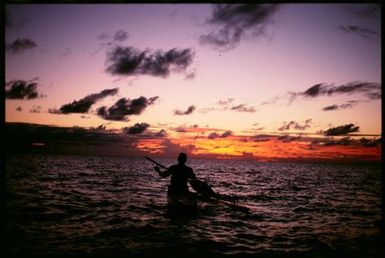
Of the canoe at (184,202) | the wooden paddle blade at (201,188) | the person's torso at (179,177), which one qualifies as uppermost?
the person's torso at (179,177)

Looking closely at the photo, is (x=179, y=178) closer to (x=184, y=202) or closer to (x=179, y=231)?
(x=184, y=202)

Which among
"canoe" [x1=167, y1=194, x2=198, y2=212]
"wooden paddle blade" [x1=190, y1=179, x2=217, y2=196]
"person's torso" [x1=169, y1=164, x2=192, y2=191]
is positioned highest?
"person's torso" [x1=169, y1=164, x2=192, y2=191]

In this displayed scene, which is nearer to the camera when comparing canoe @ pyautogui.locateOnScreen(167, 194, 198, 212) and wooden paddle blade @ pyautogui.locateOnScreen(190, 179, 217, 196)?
canoe @ pyautogui.locateOnScreen(167, 194, 198, 212)

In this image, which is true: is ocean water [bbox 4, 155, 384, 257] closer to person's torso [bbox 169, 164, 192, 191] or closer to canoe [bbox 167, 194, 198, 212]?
canoe [bbox 167, 194, 198, 212]

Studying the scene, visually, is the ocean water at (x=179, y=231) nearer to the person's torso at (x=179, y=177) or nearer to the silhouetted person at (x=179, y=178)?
the silhouetted person at (x=179, y=178)

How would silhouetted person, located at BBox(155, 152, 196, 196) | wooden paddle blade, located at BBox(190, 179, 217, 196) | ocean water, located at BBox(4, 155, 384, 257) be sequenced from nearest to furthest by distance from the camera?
ocean water, located at BBox(4, 155, 384, 257), silhouetted person, located at BBox(155, 152, 196, 196), wooden paddle blade, located at BBox(190, 179, 217, 196)

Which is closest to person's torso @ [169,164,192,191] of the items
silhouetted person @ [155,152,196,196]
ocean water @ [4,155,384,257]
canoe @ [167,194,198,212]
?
silhouetted person @ [155,152,196,196]

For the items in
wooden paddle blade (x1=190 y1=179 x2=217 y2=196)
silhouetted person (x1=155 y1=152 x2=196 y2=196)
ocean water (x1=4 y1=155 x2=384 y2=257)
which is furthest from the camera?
wooden paddle blade (x1=190 y1=179 x2=217 y2=196)

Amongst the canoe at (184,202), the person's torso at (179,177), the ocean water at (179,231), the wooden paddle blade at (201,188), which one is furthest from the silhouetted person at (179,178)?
the ocean water at (179,231)

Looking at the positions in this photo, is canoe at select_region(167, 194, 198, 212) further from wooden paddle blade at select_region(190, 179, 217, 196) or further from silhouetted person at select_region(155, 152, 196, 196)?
wooden paddle blade at select_region(190, 179, 217, 196)

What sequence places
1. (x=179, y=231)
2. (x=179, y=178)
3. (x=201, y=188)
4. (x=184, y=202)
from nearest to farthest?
(x=179, y=231) → (x=179, y=178) → (x=184, y=202) → (x=201, y=188)

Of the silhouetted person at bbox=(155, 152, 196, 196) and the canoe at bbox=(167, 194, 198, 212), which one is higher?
the silhouetted person at bbox=(155, 152, 196, 196)

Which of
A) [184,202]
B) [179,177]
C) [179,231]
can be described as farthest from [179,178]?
[179,231]

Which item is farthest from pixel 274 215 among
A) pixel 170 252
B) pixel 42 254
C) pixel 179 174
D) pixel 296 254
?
pixel 42 254
